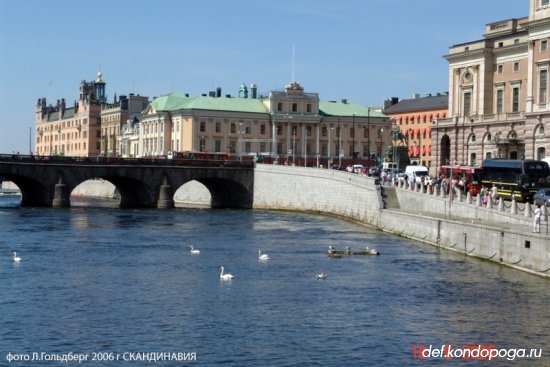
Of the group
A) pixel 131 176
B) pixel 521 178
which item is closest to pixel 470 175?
pixel 521 178

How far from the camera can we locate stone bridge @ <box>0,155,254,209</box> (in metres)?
129

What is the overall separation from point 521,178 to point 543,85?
2768 cm

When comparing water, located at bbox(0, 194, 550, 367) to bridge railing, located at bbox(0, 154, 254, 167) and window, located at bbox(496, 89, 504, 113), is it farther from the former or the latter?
bridge railing, located at bbox(0, 154, 254, 167)

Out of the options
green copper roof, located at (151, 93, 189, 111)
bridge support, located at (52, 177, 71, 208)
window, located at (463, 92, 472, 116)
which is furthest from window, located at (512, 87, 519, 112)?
green copper roof, located at (151, 93, 189, 111)

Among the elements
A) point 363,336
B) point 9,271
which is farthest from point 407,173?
point 363,336

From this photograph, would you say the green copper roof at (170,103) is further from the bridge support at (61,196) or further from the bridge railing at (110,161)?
the bridge support at (61,196)

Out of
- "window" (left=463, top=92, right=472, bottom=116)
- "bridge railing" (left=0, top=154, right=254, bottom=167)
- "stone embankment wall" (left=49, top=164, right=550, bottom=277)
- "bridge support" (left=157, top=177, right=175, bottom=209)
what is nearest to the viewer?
"stone embankment wall" (left=49, top=164, right=550, bottom=277)

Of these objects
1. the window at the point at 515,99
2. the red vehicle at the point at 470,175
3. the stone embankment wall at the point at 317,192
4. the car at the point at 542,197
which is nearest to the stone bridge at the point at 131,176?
the stone embankment wall at the point at 317,192

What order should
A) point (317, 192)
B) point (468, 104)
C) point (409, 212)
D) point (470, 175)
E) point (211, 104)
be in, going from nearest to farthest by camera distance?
1. point (409, 212)
2. point (470, 175)
3. point (317, 192)
4. point (468, 104)
5. point (211, 104)

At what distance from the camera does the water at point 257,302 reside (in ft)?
140

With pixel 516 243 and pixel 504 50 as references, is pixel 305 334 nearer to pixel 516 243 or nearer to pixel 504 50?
pixel 516 243

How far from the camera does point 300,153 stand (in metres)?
197

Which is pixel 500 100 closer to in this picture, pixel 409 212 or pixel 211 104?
pixel 409 212

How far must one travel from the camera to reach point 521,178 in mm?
86500
